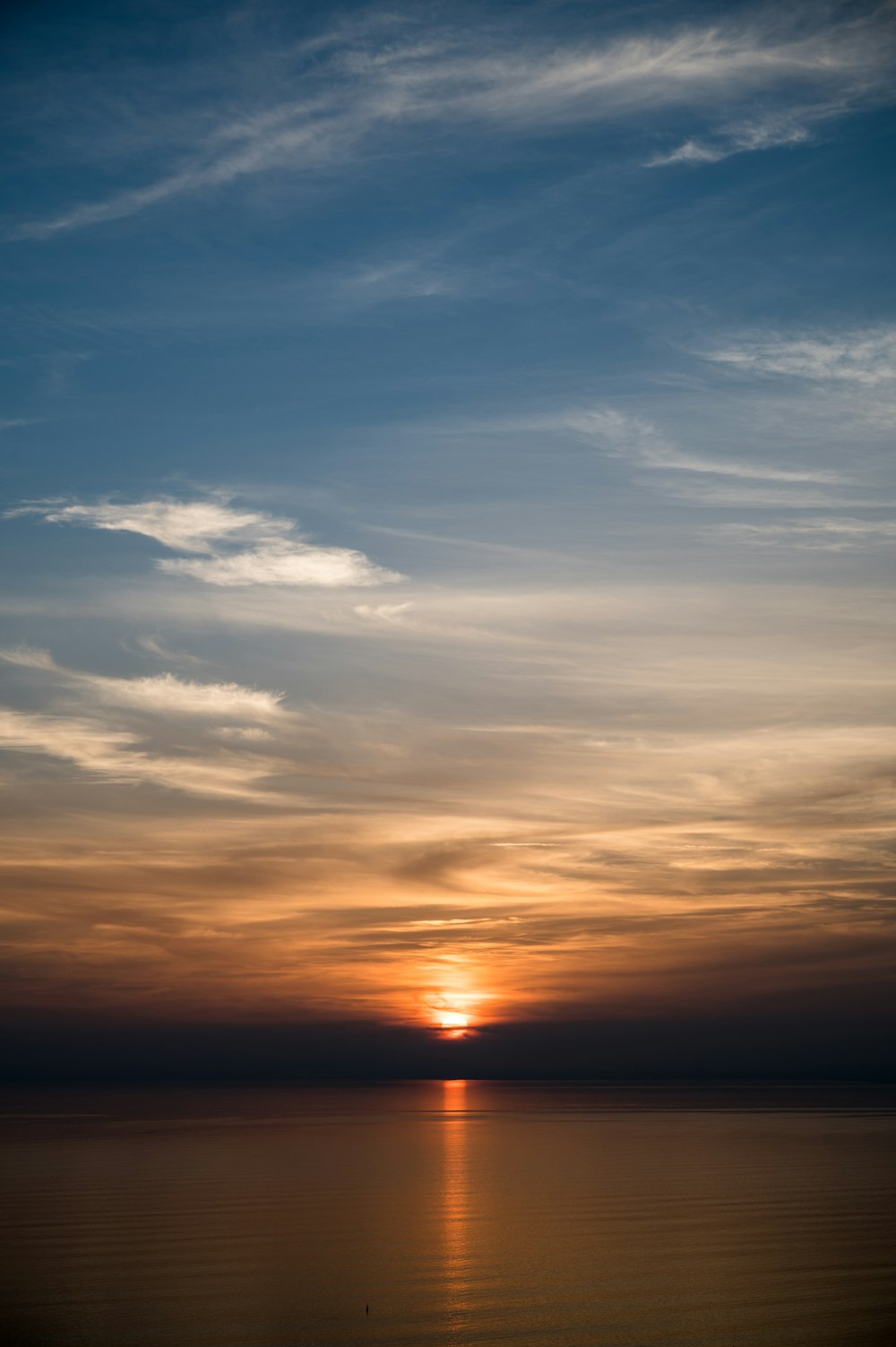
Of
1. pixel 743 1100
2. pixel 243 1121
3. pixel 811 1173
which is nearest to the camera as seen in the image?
pixel 811 1173

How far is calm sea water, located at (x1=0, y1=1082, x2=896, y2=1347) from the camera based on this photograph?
2395cm

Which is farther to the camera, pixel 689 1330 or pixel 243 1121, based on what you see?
pixel 243 1121

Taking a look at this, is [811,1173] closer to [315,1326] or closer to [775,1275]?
[775,1275]

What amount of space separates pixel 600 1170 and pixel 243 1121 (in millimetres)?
46648

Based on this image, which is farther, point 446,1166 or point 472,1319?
point 446,1166

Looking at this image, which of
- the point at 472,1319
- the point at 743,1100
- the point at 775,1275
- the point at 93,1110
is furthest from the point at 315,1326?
the point at 743,1100

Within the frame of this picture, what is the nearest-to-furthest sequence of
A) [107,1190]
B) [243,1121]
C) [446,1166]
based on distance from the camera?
[107,1190] < [446,1166] < [243,1121]

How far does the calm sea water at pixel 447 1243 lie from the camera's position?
23953 millimetres

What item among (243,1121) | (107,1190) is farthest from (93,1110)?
(107,1190)

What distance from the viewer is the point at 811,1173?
164 feet

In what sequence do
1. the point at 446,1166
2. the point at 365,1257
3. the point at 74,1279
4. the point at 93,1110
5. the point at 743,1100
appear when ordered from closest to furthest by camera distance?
the point at 74,1279 → the point at 365,1257 → the point at 446,1166 → the point at 93,1110 → the point at 743,1100

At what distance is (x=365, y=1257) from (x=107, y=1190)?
1734cm

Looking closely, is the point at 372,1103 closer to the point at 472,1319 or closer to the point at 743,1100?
the point at 743,1100

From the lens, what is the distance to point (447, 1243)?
3341 cm
